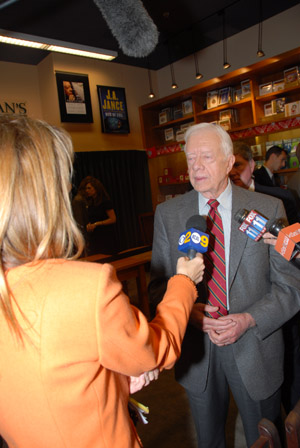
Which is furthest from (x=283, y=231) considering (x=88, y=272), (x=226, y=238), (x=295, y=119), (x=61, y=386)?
(x=295, y=119)

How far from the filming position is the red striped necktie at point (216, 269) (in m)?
1.40

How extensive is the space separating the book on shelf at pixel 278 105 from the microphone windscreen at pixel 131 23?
3.08m

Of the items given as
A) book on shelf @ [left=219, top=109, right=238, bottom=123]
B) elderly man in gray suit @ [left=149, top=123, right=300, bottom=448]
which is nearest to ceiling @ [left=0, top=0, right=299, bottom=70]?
book on shelf @ [left=219, top=109, right=238, bottom=123]

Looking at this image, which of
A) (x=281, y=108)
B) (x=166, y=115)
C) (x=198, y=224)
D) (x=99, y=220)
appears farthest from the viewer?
(x=166, y=115)

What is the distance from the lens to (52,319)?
653 mm

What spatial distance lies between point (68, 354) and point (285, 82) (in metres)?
4.82

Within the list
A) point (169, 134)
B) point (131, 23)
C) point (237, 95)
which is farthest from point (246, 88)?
point (131, 23)

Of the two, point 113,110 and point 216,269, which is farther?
point 113,110

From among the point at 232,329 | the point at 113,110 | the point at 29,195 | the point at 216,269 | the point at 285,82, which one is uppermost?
the point at 113,110

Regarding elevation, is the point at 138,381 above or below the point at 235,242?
below

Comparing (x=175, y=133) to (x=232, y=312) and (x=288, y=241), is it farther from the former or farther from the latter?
(x=288, y=241)

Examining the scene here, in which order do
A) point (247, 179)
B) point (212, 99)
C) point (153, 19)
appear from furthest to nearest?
point (212, 99) < point (153, 19) < point (247, 179)

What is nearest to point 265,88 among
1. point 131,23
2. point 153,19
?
point 153,19

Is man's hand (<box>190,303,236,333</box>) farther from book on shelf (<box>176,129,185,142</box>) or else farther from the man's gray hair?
book on shelf (<box>176,129,185,142</box>)
